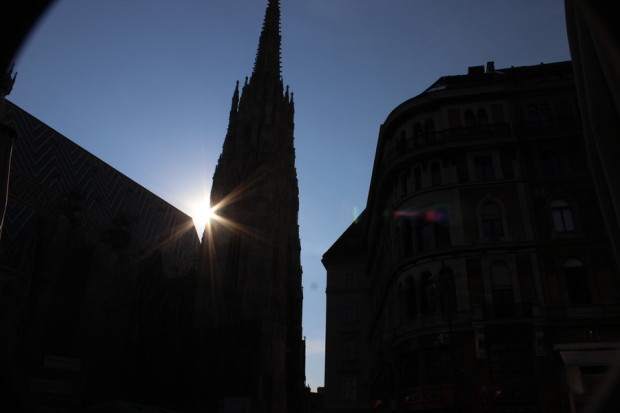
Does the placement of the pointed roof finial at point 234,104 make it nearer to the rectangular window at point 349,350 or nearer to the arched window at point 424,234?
the rectangular window at point 349,350

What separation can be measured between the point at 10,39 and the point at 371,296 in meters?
43.6

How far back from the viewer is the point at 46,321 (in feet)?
102

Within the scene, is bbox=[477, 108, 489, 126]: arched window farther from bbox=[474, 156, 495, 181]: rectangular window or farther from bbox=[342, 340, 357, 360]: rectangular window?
bbox=[342, 340, 357, 360]: rectangular window

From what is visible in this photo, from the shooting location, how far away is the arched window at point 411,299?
26.1 meters

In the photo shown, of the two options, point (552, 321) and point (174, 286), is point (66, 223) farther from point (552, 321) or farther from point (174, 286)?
point (552, 321)

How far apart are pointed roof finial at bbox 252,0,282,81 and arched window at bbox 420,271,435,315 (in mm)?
38866

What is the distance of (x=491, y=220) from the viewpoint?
26.2 m

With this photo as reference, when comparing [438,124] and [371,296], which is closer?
[438,124]

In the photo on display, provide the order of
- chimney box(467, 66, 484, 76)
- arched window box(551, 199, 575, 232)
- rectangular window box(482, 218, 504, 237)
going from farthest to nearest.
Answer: chimney box(467, 66, 484, 76)
rectangular window box(482, 218, 504, 237)
arched window box(551, 199, 575, 232)

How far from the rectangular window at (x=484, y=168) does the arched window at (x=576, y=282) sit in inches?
228

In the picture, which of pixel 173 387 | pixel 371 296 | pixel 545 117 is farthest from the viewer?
pixel 371 296

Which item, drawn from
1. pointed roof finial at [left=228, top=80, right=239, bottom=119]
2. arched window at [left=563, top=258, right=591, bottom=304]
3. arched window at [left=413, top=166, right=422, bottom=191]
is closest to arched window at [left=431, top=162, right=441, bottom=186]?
arched window at [left=413, top=166, right=422, bottom=191]

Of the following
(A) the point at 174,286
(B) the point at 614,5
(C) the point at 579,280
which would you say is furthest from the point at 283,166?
(B) the point at 614,5

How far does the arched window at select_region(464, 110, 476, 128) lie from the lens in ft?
93.1
